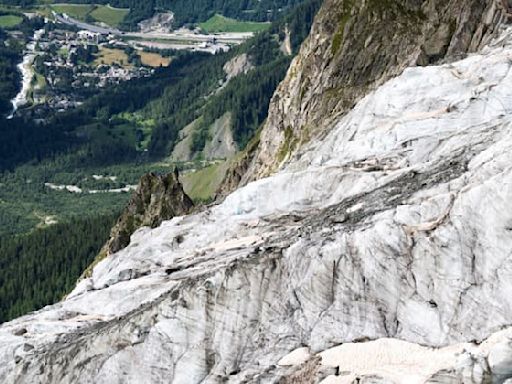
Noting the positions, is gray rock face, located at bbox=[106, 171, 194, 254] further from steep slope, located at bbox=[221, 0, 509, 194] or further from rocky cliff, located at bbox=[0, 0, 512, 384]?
rocky cliff, located at bbox=[0, 0, 512, 384]

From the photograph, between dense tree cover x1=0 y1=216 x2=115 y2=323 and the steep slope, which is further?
dense tree cover x1=0 y1=216 x2=115 y2=323

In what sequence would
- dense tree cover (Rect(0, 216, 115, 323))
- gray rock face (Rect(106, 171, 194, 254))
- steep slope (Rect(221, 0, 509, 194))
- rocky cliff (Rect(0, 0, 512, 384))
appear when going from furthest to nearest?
dense tree cover (Rect(0, 216, 115, 323)) → gray rock face (Rect(106, 171, 194, 254)) → steep slope (Rect(221, 0, 509, 194)) → rocky cliff (Rect(0, 0, 512, 384))

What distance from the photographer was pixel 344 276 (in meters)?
42.9

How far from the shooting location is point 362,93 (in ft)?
356

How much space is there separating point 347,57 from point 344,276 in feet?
251

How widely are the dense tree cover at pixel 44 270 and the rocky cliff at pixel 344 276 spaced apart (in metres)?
112

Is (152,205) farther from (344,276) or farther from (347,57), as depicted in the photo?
(344,276)

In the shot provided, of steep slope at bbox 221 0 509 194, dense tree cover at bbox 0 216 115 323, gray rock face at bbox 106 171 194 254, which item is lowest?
dense tree cover at bbox 0 216 115 323

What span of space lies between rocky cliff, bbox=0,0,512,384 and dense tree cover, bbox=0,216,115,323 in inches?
4412

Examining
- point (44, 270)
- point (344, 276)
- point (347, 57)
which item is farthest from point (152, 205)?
point (344, 276)

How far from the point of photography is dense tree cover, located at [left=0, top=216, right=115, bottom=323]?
17450cm

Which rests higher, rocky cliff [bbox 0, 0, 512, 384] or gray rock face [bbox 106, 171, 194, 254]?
rocky cliff [bbox 0, 0, 512, 384]

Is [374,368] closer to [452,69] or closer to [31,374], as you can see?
[31,374]

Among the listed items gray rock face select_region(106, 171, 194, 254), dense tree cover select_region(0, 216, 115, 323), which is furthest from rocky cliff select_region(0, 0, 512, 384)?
dense tree cover select_region(0, 216, 115, 323)
